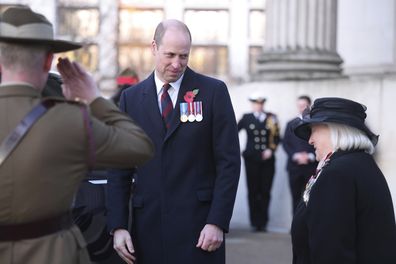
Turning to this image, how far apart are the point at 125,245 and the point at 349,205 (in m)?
1.24

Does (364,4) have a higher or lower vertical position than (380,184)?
higher

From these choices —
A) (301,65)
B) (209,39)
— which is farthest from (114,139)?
(209,39)

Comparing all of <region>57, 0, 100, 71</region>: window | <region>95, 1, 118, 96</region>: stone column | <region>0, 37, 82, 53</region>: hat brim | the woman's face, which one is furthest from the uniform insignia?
<region>57, 0, 100, 71</region>: window

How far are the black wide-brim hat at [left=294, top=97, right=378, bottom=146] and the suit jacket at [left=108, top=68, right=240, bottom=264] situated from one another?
1.73ft

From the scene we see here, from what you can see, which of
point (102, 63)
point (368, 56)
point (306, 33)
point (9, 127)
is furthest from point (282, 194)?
point (9, 127)

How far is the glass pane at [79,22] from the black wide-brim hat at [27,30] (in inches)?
551

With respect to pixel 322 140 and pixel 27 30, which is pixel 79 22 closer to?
pixel 322 140

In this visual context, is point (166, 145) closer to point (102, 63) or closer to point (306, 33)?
point (306, 33)

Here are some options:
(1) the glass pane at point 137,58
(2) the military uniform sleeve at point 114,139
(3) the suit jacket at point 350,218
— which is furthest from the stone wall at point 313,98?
(2) the military uniform sleeve at point 114,139

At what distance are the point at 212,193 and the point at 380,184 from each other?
3.14ft

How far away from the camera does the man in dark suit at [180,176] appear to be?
181 inches

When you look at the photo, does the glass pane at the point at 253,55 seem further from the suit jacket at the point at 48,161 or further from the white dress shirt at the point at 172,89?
the suit jacket at the point at 48,161

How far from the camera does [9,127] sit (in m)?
3.05

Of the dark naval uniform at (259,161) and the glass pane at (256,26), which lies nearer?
the dark naval uniform at (259,161)
